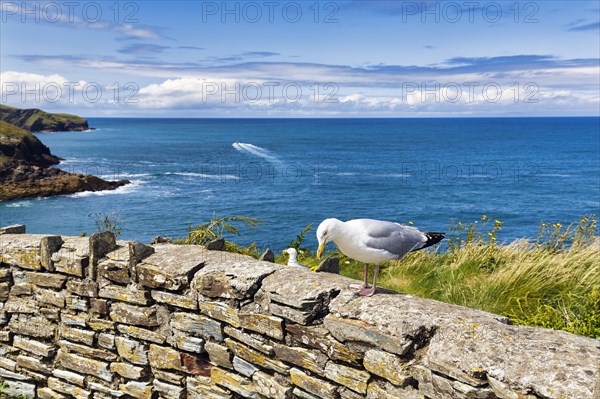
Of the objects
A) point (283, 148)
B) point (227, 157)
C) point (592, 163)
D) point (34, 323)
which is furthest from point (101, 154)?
point (34, 323)

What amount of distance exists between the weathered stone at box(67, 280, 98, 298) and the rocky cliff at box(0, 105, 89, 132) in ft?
543

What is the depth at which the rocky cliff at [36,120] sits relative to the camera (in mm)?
156125

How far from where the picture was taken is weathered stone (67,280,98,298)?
6035 millimetres

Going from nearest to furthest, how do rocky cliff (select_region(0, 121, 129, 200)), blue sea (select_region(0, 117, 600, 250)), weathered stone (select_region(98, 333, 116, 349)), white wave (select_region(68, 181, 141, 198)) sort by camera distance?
weathered stone (select_region(98, 333, 116, 349)), blue sea (select_region(0, 117, 600, 250)), white wave (select_region(68, 181, 141, 198)), rocky cliff (select_region(0, 121, 129, 200))

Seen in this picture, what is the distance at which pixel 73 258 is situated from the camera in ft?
20.1

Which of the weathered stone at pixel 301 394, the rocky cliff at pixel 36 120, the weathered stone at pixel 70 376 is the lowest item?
the weathered stone at pixel 70 376

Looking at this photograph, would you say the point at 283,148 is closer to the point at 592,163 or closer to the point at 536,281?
the point at 592,163

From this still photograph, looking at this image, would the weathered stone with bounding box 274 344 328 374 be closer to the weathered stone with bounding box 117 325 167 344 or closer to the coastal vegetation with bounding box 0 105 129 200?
the weathered stone with bounding box 117 325 167 344

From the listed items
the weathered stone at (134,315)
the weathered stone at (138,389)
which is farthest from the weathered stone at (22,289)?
the weathered stone at (138,389)

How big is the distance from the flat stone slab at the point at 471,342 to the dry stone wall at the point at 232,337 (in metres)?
0.01

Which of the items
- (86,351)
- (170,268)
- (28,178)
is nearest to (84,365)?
(86,351)

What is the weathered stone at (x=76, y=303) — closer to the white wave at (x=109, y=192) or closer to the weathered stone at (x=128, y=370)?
the weathered stone at (x=128, y=370)

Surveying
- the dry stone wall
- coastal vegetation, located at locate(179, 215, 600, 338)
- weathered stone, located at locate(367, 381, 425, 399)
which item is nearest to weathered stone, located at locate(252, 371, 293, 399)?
the dry stone wall

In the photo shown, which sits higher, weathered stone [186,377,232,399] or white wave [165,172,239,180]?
white wave [165,172,239,180]
